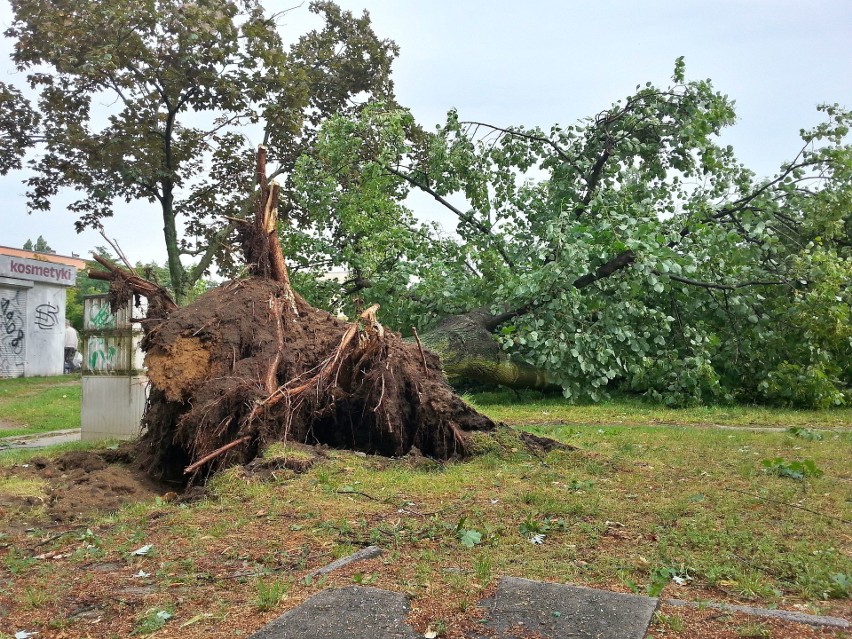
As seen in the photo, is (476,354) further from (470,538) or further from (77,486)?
(470,538)

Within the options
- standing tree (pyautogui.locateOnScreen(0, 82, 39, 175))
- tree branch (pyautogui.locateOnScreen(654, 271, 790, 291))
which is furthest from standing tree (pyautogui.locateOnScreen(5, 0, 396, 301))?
tree branch (pyautogui.locateOnScreen(654, 271, 790, 291))

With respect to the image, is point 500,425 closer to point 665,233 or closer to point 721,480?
point 721,480

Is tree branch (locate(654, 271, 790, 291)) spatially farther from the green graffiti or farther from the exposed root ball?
the green graffiti

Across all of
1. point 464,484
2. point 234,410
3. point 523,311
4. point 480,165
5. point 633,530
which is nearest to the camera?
point 633,530

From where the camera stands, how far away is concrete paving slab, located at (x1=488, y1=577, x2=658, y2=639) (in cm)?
312

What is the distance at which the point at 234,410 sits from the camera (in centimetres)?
659

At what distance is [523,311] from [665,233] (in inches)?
99.7

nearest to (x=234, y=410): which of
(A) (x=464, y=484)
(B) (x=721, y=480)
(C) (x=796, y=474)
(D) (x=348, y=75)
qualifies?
(A) (x=464, y=484)

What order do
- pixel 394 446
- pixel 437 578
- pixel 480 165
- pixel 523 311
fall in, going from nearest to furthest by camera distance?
pixel 437 578, pixel 394 446, pixel 523 311, pixel 480 165

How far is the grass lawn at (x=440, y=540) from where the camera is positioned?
11.7 ft

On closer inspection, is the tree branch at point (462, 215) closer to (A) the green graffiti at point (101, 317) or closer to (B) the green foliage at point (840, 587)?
(A) the green graffiti at point (101, 317)

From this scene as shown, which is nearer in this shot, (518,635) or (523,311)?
(518,635)

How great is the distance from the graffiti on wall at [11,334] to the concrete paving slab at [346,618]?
26421mm

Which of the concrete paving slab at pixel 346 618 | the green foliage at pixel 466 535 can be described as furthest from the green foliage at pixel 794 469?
the concrete paving slab at pixel 346 618
